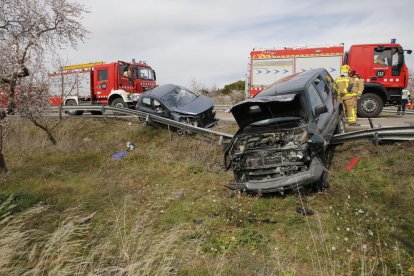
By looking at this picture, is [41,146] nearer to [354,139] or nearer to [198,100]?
[198,100]

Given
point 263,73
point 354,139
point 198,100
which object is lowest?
point 354,139

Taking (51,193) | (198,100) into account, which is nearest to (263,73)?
(198,100)

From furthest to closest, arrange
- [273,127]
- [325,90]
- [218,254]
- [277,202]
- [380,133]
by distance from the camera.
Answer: [325,90], [380,133], [273,127], [277,202], [218,254]

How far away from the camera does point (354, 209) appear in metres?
4.79

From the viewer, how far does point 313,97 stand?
644cm

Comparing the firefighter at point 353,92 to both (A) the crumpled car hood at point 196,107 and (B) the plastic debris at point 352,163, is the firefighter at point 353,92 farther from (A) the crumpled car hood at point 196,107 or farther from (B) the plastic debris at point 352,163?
(A) the crumpled car hood at point 196,107

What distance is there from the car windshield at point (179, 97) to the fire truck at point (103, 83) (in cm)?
401

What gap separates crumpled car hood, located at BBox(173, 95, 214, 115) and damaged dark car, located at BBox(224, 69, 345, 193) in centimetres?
462

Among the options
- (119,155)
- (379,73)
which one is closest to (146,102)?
(119,155)

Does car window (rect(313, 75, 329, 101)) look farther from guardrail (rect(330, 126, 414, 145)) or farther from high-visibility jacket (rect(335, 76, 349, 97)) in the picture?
high-visibility jacket (rect(335, 76, 349, 97))

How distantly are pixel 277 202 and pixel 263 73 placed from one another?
987 centimetres

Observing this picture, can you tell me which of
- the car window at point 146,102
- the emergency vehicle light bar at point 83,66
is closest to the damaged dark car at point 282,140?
the car window at point 146,102

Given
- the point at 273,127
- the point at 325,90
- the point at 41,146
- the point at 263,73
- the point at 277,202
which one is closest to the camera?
the point at 277,202

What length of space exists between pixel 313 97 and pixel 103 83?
12.5 meters
